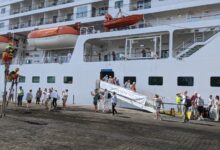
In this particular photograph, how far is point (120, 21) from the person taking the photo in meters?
28.2

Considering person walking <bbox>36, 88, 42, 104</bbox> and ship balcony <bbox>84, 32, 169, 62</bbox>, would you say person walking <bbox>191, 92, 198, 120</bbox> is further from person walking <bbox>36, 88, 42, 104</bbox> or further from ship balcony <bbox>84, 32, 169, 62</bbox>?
person walking <bbox>36, 88, 42, 104</bbox>

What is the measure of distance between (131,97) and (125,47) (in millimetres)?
5274

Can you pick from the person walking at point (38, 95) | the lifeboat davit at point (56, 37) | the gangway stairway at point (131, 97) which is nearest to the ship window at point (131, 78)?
the gangway stairway at point (131, 97)

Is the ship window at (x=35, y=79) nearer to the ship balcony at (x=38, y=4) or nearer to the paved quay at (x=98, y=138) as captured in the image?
the ship balcony at (x=38, y=4)

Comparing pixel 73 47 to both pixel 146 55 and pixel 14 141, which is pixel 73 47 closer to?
pixel 146 55

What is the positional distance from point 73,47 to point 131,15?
7.28 metres

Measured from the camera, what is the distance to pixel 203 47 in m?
22.8

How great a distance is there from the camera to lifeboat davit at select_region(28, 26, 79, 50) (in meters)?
31.8

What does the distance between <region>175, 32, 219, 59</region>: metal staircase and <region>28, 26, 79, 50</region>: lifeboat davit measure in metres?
10.3

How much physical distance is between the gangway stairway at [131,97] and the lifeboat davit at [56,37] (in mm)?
7149

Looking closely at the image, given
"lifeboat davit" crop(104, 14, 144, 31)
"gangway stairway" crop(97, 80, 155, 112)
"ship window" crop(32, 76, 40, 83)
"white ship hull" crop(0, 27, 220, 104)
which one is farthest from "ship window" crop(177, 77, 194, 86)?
"ship window" crop(32, 76, 40, 83)

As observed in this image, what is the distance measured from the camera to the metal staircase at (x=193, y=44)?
23.5 m

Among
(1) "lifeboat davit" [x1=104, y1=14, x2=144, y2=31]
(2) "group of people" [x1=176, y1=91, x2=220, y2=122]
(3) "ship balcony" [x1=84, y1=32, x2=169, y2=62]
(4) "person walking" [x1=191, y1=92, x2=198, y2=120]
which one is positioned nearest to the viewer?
(2) "group of people" [x1=176, y1=91, x2=220, y2=122]

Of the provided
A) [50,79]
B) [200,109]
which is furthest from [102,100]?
[50,79]
